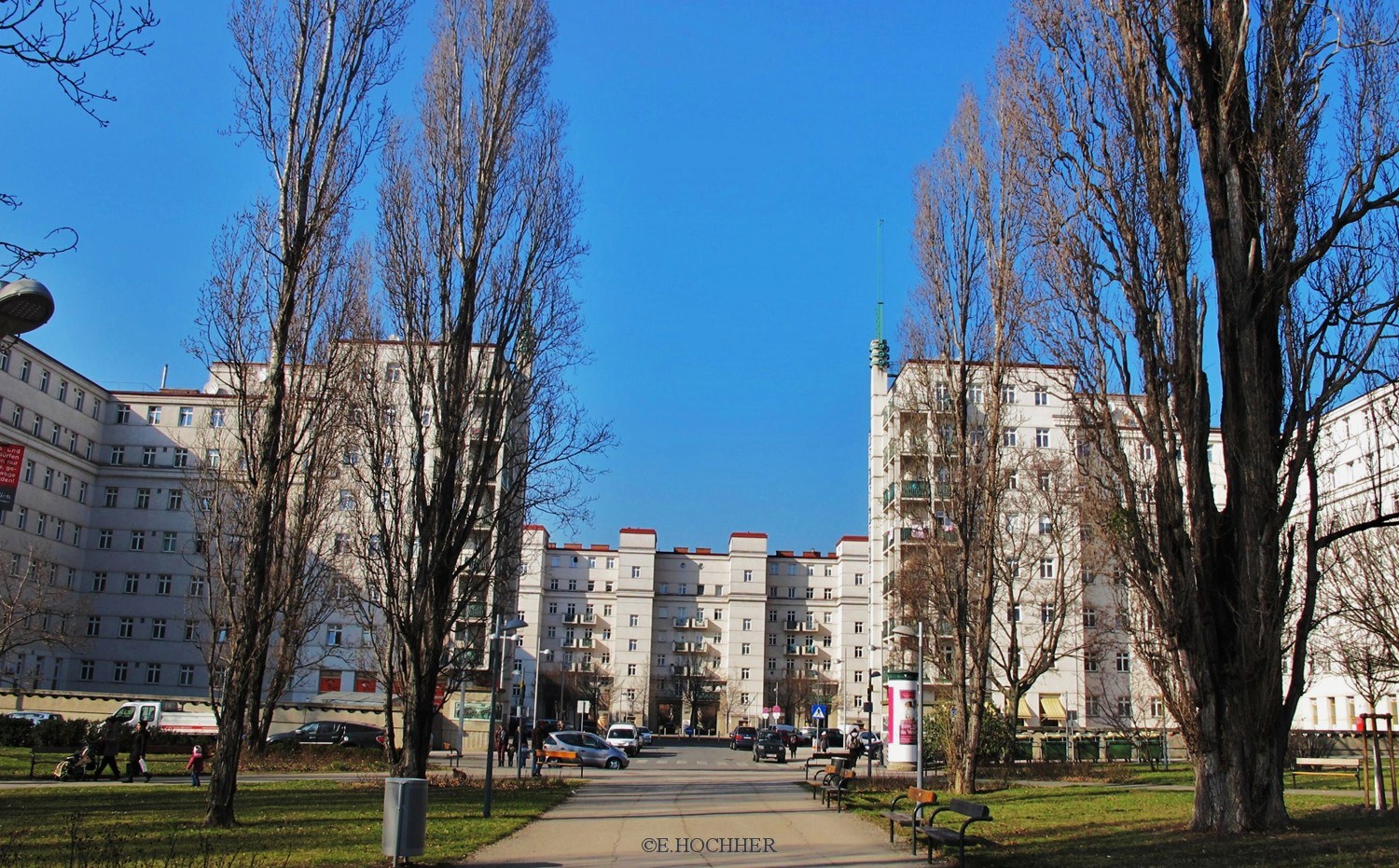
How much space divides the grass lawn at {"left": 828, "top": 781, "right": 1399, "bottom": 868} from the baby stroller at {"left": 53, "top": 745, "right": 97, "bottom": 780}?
1801cm

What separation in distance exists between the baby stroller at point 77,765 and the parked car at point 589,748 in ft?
60.5

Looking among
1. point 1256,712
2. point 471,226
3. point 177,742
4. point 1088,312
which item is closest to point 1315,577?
point 1256,712

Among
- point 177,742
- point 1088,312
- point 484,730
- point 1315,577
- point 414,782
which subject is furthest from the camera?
point 484,730

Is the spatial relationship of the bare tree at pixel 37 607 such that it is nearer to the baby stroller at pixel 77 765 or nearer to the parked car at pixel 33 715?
the parked car at pixel 33 715

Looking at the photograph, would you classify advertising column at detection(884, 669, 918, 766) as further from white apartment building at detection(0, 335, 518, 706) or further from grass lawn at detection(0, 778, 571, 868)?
white apartment building at detection(0, 335, 518, 706)

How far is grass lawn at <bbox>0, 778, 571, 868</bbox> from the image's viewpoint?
1217 centimetres

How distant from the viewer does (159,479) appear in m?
67.4

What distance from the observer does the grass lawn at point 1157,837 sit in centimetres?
1220

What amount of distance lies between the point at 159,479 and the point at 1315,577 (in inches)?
2608

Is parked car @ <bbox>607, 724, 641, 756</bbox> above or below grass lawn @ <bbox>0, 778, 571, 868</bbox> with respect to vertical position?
below

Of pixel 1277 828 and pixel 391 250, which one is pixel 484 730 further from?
pixel 1277 828

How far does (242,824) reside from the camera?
630 inches

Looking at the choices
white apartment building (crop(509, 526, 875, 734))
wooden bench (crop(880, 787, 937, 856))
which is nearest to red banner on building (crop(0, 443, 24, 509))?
wooden bench (crop(880, 787, 937, 856))

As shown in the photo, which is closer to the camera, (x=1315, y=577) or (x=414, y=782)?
(x=414, y=782)
